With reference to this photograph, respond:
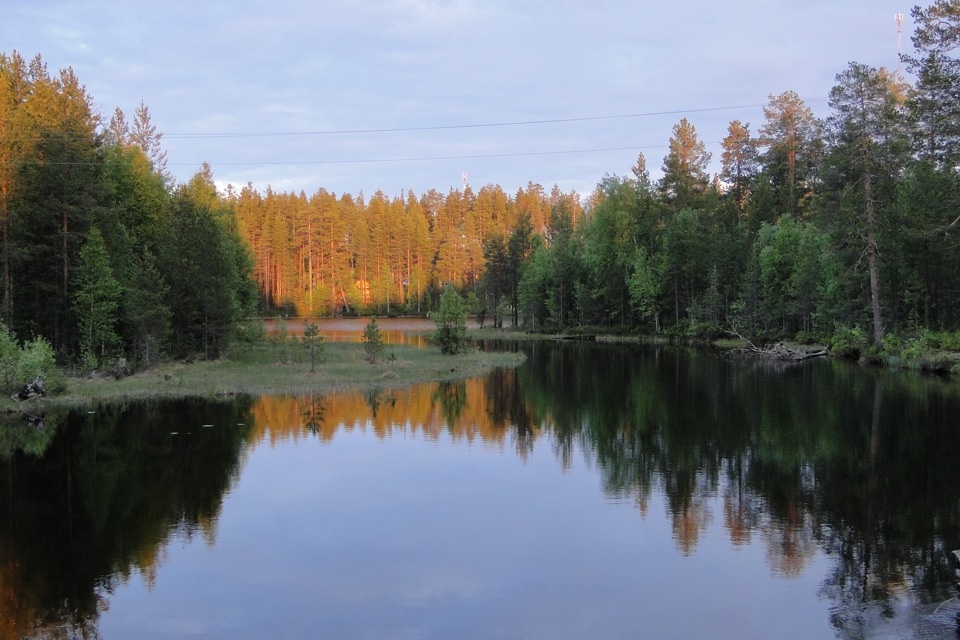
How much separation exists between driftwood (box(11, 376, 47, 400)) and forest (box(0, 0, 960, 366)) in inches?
154

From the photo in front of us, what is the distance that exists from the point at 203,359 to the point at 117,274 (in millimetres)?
6481

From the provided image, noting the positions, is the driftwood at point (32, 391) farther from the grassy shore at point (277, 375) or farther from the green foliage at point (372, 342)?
the green foliage at point (372, 342)

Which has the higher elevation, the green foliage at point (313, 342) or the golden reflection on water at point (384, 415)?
the green foliage at point (313, 342)

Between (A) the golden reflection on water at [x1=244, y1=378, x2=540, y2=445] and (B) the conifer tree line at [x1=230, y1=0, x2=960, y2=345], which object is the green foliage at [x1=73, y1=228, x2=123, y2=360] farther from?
(B) the conifer tree line at [x1=230, y1=0, x2=960, y2=345]

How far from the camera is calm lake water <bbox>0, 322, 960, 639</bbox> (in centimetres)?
1042

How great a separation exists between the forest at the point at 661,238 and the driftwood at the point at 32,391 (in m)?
3.91

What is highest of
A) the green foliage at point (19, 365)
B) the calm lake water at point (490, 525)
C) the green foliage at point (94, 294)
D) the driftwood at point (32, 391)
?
the green foliage at point (94, 294)

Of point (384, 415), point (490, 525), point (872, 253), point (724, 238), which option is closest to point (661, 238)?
point (724, 238)

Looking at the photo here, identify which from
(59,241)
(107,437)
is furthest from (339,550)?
(59,241)

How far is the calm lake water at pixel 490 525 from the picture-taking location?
10.4 m

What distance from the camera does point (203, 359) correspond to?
41.8m

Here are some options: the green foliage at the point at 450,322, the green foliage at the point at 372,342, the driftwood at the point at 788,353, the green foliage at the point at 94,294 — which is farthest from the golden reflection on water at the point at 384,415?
the driftwood at the point at 788,353

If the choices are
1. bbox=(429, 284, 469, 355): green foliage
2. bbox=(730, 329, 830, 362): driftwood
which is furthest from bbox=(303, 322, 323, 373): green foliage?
bbox=(730, 329, 830, 362): driftwood

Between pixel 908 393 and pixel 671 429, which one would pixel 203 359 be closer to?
pixel 671 429
